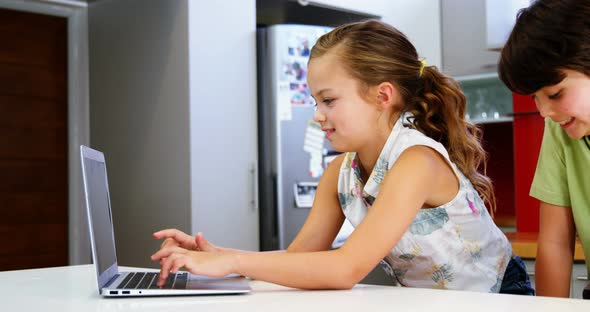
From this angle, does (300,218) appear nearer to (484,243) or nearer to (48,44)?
(48,44)

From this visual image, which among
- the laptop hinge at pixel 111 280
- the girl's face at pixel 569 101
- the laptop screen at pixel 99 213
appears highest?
the girl's face at pixel 569 101

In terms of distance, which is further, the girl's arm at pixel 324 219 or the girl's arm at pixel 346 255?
the girl's arm at pixel 324 219

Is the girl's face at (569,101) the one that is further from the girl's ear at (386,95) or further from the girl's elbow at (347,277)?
the girl's elbow at (347,277)

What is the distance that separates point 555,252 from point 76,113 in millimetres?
2572

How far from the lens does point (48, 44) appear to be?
11.1 ft

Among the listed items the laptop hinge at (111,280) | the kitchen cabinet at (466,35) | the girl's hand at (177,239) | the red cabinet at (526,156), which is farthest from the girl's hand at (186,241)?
the kitchen cabinet at (466,35)

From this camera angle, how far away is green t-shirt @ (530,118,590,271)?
1406mm

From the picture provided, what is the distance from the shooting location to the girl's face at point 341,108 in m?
1.38

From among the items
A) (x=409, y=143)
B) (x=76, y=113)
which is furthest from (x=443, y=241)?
(x=76, y=113)

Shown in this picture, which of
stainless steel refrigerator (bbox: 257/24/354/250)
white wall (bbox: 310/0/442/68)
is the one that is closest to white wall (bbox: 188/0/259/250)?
stainless steel refrigerator (bbox: 257/24/354/250)

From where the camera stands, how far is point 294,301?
3.36 feet

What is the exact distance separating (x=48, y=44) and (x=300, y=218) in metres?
1.41

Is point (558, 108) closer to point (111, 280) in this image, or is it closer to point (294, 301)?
point (294, 301)

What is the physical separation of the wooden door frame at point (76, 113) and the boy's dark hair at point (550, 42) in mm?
2574
